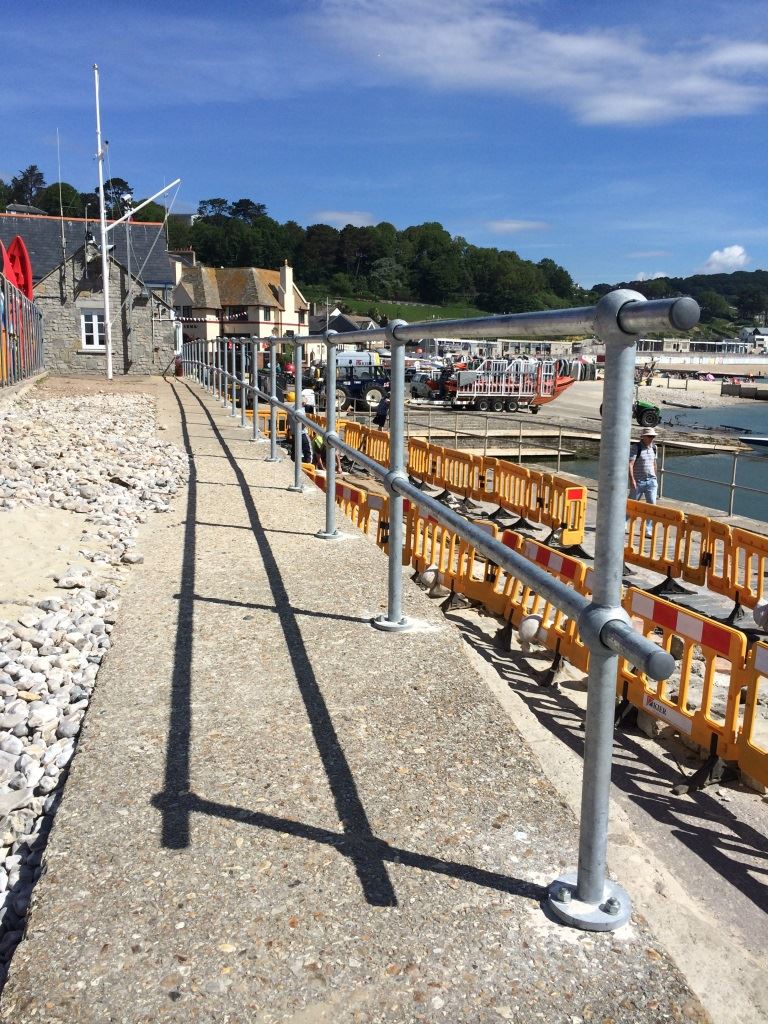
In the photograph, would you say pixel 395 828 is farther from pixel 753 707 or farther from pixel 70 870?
pixel 753 707

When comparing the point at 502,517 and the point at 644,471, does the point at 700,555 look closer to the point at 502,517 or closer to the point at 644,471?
the point at 644,471

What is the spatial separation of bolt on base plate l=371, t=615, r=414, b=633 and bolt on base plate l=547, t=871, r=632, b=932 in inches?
75.5

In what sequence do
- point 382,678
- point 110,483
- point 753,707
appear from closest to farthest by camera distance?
1. point 382,678
2. point 753,707
3. point 110,483

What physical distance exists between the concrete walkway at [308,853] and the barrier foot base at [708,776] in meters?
1.97

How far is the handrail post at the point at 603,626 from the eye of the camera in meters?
1.83

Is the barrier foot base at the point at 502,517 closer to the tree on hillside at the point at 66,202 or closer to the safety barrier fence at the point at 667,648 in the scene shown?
the safety barrier fence at the point at 667,648

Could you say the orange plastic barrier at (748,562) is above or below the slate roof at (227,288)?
below

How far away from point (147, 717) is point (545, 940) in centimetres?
171

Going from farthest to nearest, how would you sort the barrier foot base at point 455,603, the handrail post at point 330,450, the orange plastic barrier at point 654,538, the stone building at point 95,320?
the stone building at point 95,320
the orange plastic barrier at point 654,538
the barrier foot base at point 455,603
the handrail post at point 330,450

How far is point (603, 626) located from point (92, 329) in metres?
37.5

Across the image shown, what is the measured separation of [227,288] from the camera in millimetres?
90438

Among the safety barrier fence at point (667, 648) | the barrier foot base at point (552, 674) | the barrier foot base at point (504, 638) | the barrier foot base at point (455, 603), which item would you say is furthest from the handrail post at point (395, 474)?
the barrier foot base at point (455, 603)

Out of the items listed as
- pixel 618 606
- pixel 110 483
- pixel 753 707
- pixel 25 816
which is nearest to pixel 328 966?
pixel 618 606

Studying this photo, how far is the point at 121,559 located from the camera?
18.5 ft
